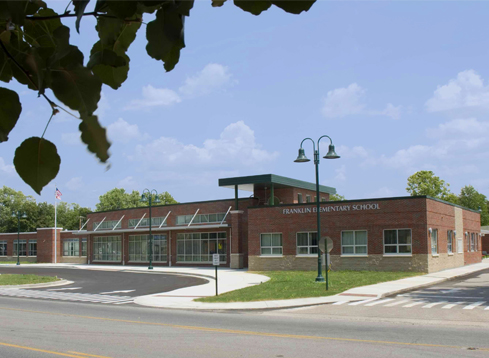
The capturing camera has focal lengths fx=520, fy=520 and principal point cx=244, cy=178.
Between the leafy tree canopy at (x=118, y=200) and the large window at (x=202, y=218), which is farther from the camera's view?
the leafy tree canopy at (x=118, y=200)

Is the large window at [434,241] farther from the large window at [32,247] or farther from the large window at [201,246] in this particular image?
the large window at [32,247]

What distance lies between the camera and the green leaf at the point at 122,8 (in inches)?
53.1

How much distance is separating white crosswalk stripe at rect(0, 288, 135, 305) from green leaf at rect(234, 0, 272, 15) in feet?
66.8

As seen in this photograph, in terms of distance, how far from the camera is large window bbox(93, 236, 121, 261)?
5447cm

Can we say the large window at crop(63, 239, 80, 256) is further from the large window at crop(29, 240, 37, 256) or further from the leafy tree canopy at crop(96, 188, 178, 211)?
the leafy tree canopy at crop(96, 188, 178, 211)

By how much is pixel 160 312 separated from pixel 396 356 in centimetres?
956

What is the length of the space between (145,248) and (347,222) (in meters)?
23.7

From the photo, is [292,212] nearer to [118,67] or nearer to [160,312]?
[160,312]

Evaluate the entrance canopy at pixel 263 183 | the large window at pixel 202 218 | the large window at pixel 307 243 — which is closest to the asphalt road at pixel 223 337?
the large window at pixel 307 243

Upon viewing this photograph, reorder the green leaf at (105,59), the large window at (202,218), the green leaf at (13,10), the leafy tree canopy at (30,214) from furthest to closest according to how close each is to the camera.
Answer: the leafy tree canopy at (30,214)
the large window at (202,218)
the green leaf at (105,59)
the green leaf at (13,10)

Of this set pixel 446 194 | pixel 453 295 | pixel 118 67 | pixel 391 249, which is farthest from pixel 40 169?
pixel 446 194

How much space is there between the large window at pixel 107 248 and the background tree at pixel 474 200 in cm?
7170

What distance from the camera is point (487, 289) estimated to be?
22547 mm

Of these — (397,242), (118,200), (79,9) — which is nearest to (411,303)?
(397,242)
